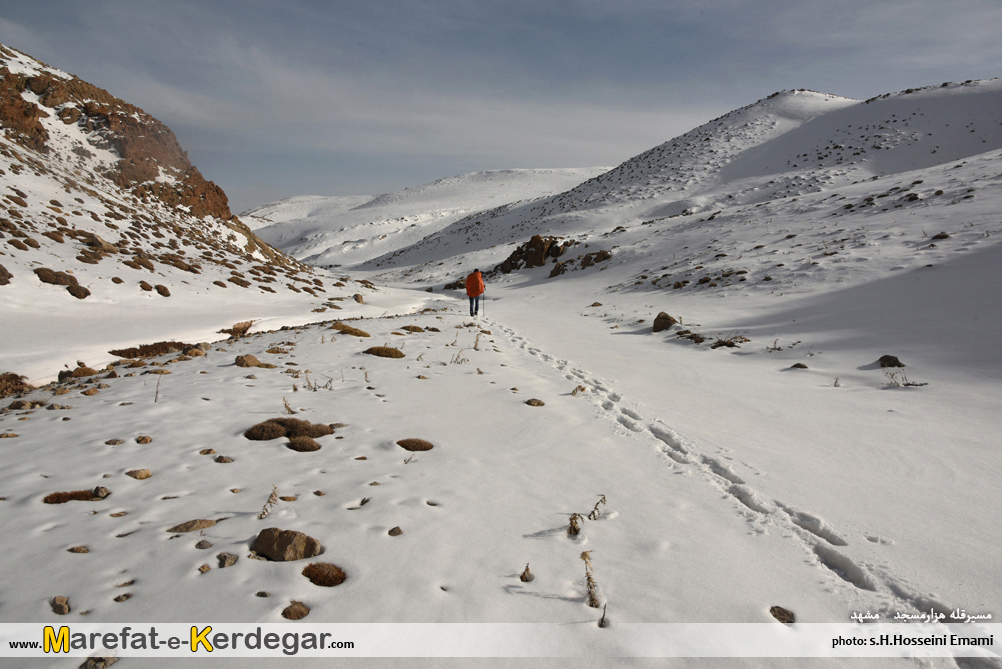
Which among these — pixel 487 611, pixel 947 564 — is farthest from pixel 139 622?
pixel 947 564

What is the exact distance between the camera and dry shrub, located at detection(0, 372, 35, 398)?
6115mm

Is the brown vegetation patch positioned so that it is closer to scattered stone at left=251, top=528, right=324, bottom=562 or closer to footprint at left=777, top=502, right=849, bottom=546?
scattered stone at left=251, top=528, right=324, bottom=562

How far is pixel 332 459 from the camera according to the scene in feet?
13.0

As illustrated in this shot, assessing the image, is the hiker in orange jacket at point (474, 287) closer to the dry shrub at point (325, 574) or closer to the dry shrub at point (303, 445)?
the dry shrub at point (303, 445)

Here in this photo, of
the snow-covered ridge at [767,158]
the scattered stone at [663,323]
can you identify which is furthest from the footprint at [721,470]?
the snow-covered ridge at [767,158]

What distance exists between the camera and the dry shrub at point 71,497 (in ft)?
10.0

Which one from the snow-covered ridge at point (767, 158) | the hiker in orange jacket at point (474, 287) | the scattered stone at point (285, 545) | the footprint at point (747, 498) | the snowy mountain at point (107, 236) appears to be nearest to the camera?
the scattered stone at point (285, 545)

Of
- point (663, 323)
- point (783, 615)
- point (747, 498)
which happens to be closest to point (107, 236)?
point (663, 323)

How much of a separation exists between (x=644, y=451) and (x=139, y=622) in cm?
387

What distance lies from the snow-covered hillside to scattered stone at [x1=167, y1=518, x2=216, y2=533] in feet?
225

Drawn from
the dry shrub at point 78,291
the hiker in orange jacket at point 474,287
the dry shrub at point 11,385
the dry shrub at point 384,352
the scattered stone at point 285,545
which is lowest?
the scattered stone at point 285,545

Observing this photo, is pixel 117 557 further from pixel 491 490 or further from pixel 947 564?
pixel 947 564

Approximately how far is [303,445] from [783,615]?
3.72 m

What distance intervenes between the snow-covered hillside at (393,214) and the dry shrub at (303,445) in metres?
67.4
